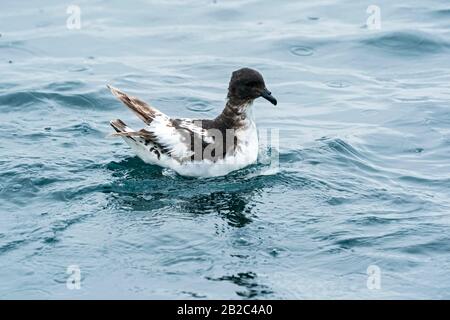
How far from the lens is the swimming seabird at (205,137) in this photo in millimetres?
11562

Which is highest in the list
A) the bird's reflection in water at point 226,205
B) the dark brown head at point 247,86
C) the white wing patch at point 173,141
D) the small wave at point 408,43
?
the dark brown head at point 247,86

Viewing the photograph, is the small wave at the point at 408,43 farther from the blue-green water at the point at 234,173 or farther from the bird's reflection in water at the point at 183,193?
the bird's reflection in water at the point at 183,193

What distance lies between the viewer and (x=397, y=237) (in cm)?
1020

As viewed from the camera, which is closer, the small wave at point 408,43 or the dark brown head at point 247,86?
Result: the dark brown head at point 247,86

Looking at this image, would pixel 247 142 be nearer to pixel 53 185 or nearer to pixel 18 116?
pixel 53 185

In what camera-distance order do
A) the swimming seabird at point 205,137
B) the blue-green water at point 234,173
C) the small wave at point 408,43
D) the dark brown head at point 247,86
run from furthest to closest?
the small wave at point 408,43, the dark brown head at point 247,86, the swimming seabird at point 205,137, the blue-green water at point 234,173

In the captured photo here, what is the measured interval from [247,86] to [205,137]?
2.92ft

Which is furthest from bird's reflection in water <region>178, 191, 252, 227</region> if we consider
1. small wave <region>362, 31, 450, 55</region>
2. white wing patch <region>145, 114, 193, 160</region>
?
small wave <region>362, 31, 450, 55</region>

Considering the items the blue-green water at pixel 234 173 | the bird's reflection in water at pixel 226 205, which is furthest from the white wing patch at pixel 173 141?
the bird's reflection in water at pixel 226 205

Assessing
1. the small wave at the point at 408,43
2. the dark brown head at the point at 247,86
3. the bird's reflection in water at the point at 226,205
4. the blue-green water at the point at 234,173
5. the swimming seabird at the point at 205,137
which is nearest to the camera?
the blue-green water at the point at 234,173

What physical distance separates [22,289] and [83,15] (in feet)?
35.0

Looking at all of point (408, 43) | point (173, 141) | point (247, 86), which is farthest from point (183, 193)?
point (408, 43)

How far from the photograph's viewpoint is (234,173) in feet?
38.5

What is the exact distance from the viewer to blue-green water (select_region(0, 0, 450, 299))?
9336 mm
